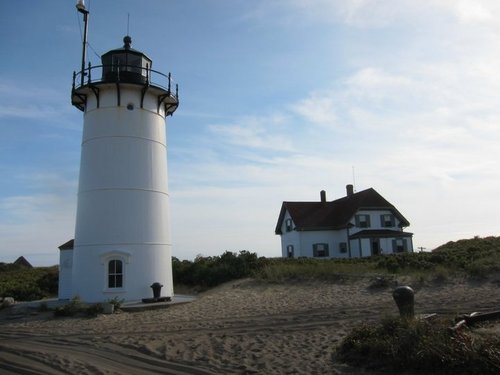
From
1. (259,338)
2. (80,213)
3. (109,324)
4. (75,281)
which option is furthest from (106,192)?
(259,338)

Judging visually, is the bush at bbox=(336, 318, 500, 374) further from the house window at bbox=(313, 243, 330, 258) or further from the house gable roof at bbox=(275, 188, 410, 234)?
the house window at bbox=(313, 243, 330, 258)

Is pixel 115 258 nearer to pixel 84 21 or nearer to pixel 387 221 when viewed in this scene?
pixel 84 21

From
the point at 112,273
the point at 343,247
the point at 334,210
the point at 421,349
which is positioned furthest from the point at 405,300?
the point at 334,210

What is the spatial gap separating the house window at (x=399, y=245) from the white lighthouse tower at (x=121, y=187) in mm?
22843

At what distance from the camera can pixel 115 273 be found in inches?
696

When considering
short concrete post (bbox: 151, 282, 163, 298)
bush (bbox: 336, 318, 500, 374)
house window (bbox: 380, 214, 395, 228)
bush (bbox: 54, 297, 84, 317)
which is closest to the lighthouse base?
short concrete post (bbox: 151, 282, 163, 298)

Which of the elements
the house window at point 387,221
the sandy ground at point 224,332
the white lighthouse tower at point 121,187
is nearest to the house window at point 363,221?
the house window at point 387,221

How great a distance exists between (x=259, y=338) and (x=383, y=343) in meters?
3.36

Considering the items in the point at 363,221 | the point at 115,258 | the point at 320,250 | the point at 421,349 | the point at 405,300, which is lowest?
the point at 421,349

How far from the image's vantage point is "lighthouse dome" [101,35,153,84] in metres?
18.6

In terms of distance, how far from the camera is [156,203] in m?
18.8

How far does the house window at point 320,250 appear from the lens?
122ft

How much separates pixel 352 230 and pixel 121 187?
22923 millimetres

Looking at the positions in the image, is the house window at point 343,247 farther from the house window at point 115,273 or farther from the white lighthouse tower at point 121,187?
the house window at point 115,273
